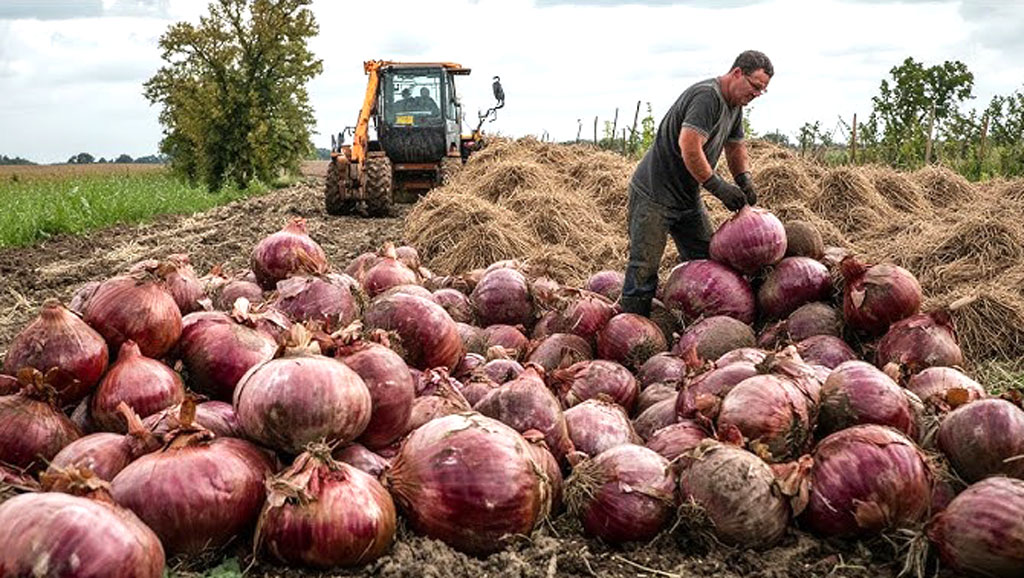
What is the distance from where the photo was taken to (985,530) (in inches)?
104

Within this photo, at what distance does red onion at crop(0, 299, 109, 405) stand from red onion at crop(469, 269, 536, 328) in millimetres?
2624

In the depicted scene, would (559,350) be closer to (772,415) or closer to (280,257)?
(280,257)

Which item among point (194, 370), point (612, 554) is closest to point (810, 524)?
point (612, 554)

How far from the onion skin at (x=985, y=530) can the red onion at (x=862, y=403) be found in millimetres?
477

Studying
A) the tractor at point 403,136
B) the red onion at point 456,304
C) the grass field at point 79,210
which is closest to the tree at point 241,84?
the grass field at point 79,210

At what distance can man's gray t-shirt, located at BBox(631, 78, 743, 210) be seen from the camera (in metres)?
5.71

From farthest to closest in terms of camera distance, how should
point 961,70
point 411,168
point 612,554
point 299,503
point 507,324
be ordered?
point 961,70, point 411,168, point 507,324, point 612,554, point 299,503

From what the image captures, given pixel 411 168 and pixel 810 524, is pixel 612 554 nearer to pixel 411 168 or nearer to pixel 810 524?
pixel 810 524

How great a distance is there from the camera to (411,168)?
1652 centimetres

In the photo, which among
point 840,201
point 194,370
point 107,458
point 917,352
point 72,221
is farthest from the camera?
point 72,221

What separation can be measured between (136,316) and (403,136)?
13.3 metres

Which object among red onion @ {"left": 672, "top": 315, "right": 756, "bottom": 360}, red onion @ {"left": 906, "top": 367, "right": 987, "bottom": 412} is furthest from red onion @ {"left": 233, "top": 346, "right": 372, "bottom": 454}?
red onion @ {"left": 672, "top": 315, "right": 756, "bottom": 360}

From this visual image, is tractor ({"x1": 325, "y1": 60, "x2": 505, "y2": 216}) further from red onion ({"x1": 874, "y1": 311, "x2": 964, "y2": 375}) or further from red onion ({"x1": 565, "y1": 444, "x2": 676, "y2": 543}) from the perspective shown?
red onion ({"x1": 565, "y1": 444, "x2": 676, "y2": 543})

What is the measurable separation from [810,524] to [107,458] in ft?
7.24
